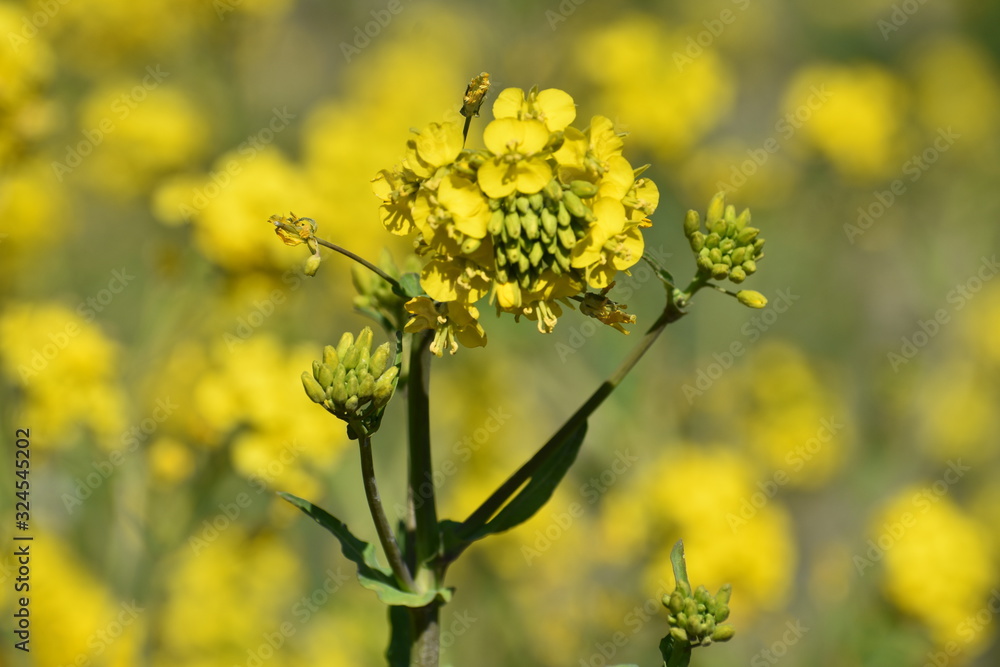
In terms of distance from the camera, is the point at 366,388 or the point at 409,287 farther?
the point at 409,287

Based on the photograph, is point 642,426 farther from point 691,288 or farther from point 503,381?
point 691,288

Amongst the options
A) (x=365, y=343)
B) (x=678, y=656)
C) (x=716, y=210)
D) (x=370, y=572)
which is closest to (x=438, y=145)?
(x=365, y=343)

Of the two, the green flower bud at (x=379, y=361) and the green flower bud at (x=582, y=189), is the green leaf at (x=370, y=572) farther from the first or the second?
the green flower bud at (x=582, y=189)

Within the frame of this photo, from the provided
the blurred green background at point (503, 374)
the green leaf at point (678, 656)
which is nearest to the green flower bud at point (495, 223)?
the green leaf at point (678, 656)

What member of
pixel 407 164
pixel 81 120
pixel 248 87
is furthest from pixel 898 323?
pixel 407 164

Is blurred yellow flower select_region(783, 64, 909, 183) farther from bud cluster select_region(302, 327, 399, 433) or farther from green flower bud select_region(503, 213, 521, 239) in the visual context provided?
bud cluster select_region(302, 327, 399, 433)

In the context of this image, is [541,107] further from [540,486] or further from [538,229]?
[540,486]
